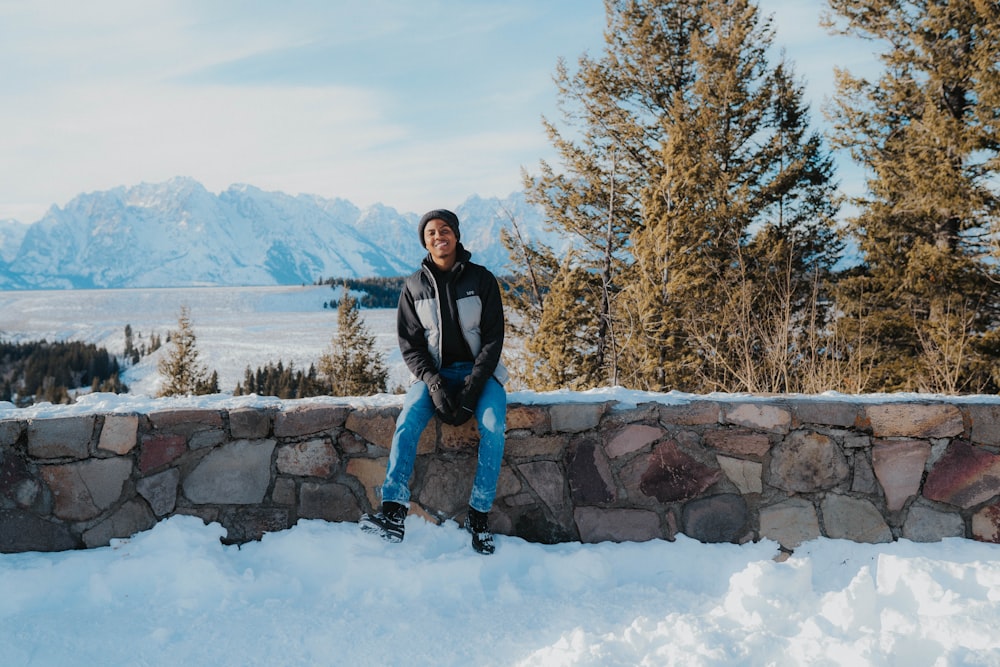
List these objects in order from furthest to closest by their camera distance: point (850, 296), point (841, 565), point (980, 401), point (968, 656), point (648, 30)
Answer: point (648, 30) → point (850, 296) → point (980, 401) → point (841, 565) → point (968, 656)

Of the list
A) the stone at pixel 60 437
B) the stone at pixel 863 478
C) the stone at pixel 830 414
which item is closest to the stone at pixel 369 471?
the stone at pixel 60 437

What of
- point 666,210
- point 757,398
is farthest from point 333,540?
point 666,210

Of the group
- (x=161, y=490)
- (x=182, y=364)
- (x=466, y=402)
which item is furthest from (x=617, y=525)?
(x=182, y=364)

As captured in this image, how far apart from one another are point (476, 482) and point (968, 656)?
5.55ft

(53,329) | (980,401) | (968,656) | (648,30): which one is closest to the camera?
(968,656)

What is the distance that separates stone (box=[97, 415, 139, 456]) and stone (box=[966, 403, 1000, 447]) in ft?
11.7

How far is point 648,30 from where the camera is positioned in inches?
578

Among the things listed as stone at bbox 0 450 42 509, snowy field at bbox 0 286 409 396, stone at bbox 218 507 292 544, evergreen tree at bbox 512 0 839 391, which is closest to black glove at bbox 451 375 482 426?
stone at bbox 218 507 292 544

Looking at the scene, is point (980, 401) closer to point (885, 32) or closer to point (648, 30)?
point (885, 32)

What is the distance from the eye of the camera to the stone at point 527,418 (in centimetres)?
289

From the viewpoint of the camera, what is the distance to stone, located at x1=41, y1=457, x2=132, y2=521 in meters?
2.67

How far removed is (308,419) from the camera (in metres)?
2.82

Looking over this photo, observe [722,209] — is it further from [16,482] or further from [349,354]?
[349,354]

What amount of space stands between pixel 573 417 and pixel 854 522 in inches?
51.4
